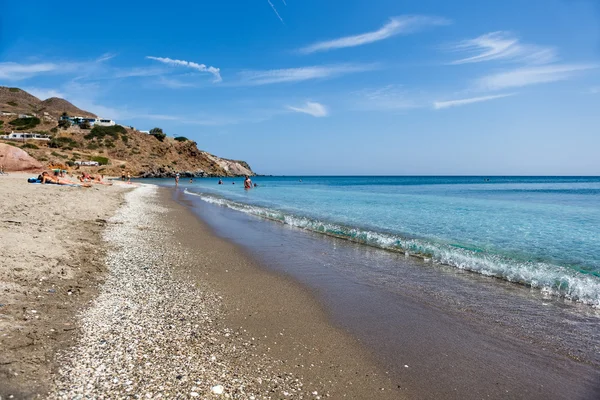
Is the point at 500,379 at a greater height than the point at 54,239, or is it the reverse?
the point at 54,239

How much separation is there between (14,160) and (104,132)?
2825 inches

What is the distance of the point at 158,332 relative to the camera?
185 inches

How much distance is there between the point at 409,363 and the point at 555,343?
7.99ft

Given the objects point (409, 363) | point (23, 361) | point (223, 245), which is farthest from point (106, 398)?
point (223, 245)

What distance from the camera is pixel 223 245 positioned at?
12.0 metres

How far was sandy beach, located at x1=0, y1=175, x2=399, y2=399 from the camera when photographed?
3549 mm

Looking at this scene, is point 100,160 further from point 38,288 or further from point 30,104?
point 30,104

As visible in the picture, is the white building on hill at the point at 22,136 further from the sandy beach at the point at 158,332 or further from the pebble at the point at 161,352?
the pebble at the point at 161,352

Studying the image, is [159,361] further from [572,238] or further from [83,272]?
[572,238]

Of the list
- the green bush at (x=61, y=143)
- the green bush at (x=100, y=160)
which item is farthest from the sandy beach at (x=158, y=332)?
the green bush at (x=61, y=143)

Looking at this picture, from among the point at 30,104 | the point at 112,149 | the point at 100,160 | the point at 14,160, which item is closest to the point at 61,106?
the point at 30,104

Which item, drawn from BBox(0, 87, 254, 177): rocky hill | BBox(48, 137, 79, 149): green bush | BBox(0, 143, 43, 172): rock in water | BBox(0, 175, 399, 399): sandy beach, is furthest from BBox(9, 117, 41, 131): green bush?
BBox(0, 175, 399, 399): sandy beach

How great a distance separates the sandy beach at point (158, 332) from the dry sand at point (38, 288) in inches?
0.7

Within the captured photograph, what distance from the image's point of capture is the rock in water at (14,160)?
38.8 metres
